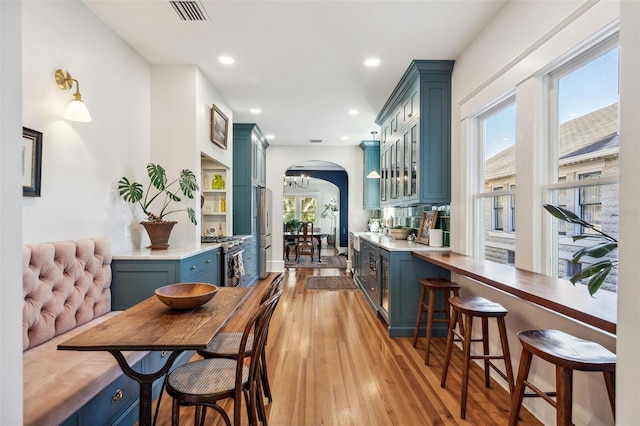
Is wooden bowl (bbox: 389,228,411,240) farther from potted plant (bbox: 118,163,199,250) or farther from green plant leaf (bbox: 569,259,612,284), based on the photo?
green plant leaf (bbox: 569,259,612,284)

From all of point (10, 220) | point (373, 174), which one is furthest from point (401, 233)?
point (10, 220)

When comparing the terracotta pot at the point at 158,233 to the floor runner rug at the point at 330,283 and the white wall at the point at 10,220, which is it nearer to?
the white wall at the point at 10,220

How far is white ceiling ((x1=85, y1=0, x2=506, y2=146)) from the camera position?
259cm

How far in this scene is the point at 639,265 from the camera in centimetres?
85

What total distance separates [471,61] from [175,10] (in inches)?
105

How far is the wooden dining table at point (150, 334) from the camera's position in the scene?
131 cm

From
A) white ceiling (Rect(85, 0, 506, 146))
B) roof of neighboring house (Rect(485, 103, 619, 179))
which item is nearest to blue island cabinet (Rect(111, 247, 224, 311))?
white ceiling (Rect(85, 0, 506, 146))

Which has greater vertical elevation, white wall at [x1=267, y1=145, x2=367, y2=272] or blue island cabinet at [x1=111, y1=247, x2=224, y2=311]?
white wall at [x1=267, y1=145, x2=367, y2=272]

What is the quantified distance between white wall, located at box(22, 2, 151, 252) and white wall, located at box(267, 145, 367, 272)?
13.7ft

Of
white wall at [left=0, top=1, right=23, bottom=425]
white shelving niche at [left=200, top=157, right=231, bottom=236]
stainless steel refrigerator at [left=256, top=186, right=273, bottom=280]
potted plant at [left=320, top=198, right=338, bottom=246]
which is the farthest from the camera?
potted plant at [left=320, top=198, right=338, bottom=246]

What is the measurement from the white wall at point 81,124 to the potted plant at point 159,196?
0.15 meters

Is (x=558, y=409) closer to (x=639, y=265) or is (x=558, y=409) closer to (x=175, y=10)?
(x=639, y=265)

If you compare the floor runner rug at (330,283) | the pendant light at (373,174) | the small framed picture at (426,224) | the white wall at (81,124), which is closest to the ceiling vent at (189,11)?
the white wall at (81,124)

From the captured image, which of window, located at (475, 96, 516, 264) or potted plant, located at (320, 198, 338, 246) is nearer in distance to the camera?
window, located at (475, 96, 516, 264)
